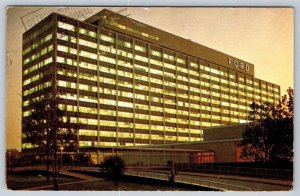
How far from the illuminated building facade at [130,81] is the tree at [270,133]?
177 mm

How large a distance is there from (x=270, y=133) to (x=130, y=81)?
205cm

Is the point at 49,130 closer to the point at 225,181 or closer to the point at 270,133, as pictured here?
the point at 225,181

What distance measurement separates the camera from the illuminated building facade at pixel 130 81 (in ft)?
24.1

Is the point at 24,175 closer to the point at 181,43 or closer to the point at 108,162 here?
the point at 108,162

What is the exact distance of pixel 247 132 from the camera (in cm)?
759

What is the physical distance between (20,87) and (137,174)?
1901mm

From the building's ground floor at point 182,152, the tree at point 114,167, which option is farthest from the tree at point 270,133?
the tree at point 114,167

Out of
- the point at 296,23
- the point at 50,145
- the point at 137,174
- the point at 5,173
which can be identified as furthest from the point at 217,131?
the point at 5,173

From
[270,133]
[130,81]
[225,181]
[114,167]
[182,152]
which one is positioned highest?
[130,81]

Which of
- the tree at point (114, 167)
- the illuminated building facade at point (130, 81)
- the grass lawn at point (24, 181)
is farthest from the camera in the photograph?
the illuminated building facade at point (130, 81)

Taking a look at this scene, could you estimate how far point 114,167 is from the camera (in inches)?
288

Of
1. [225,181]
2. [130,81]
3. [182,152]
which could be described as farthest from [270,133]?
[130,81]

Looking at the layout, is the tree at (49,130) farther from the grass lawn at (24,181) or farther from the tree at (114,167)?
the tree at (114,167)

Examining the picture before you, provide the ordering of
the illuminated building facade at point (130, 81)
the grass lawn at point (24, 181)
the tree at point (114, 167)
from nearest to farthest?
the grass lawn at point (24, 181)
the tree at point (114, 167)
the illuminated building facade at point (130, 81)
